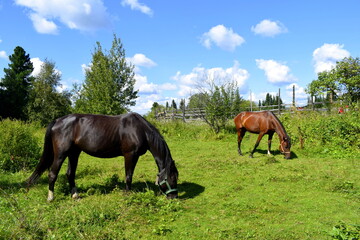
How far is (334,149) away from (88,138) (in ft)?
31.5

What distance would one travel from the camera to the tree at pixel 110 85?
21.8 meters

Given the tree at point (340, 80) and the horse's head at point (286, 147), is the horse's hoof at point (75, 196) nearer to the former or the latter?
the horse's head at point (286, 147)

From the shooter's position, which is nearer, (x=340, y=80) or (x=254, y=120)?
(x=254, y=120)

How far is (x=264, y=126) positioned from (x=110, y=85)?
15481mm

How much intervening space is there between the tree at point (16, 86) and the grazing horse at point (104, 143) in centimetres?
2639

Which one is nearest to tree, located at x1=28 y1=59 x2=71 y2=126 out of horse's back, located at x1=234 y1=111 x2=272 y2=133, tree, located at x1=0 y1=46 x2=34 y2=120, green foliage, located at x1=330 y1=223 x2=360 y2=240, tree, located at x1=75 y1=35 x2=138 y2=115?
tree, located at x1=0 y1=46 x2=34 y2=120

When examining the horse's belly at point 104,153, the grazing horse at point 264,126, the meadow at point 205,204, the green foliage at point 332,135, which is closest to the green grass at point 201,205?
A: the meadow at point 205,204

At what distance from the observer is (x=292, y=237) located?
3.71 meters

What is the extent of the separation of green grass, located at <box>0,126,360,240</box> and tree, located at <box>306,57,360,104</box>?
18.5 meters

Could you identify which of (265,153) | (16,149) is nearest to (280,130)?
A: (265,153)

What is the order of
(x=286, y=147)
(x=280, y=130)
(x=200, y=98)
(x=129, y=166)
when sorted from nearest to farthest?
(x=129, y=166)
(x=286, y=147)
(x=280, y=130)
(x=200, y=98)

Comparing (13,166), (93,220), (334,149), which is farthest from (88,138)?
(334,149)

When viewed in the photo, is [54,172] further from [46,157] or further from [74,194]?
[74,194]

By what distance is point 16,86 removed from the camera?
95.6 ft
